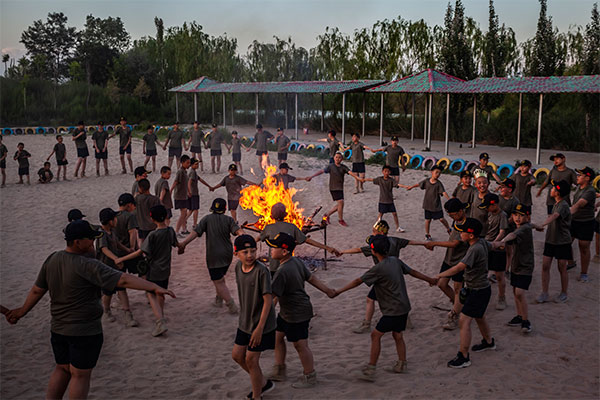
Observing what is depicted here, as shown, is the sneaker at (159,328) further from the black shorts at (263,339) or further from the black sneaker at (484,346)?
the black sneaker at (484,346)

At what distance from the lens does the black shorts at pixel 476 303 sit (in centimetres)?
637

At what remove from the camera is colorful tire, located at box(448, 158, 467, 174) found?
65.2 feet

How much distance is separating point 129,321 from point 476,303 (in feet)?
15.3

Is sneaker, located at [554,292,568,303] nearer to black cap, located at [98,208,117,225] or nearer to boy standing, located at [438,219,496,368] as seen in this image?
boy standing, located at [438,219,496,368]

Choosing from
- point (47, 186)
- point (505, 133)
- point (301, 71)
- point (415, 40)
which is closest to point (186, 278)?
point (47, 186)

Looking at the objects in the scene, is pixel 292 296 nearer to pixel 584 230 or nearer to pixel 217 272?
pixel 217 272

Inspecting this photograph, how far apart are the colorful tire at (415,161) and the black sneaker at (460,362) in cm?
1515

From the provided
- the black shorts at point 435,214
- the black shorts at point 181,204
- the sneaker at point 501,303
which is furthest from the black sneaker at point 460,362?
the black shorts at point 181,204

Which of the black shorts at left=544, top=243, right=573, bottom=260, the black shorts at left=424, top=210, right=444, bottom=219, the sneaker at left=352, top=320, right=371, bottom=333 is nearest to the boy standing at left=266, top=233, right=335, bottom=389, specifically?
the sneaker at left=352, top=320, right=371, bottom=333

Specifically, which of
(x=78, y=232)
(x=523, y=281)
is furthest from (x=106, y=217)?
(x=523, y=281)

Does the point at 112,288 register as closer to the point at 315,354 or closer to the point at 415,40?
the point at 315,354

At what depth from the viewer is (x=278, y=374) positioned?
6.03 metres

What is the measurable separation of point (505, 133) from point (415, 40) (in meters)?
9.14

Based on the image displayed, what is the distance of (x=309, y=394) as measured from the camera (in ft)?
18.7
